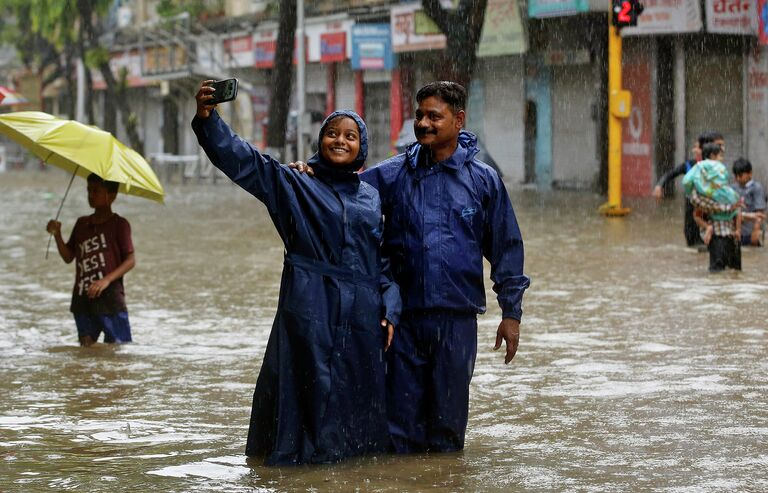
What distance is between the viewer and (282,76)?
30.4 m

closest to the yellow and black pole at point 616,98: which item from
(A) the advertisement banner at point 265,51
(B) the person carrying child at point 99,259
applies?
(B) the person carrying child at point 99,259

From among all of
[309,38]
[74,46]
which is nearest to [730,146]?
[309,38]

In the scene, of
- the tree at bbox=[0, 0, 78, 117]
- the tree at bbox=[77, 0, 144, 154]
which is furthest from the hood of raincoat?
the tree at bbox=[0, 0, 78, 117]

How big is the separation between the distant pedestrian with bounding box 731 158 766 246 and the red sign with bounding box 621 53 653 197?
37.9 ft

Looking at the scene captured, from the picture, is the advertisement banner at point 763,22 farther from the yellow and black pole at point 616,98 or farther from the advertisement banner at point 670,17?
the yellow and black pole at point 616,98

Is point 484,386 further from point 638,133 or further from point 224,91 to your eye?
point 638,133

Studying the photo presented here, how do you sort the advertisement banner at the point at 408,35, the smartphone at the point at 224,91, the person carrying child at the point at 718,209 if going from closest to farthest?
the smartphone at the point at 224,91 → the person carrying child at the point at 718,209 → the advertisement banner at the point at 408,35

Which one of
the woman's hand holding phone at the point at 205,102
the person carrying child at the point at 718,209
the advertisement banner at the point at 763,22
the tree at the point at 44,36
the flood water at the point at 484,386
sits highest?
the tree at the point at 44,36

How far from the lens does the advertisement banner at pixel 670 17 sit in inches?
994

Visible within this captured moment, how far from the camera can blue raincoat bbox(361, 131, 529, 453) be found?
6074 millimetres

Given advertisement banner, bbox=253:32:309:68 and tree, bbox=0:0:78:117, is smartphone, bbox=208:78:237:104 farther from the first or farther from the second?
tree, bbox=0:0:78:117

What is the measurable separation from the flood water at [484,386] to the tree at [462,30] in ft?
28.4

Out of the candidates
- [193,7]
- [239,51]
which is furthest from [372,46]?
[193,7]

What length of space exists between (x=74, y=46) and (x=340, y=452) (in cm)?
5112
